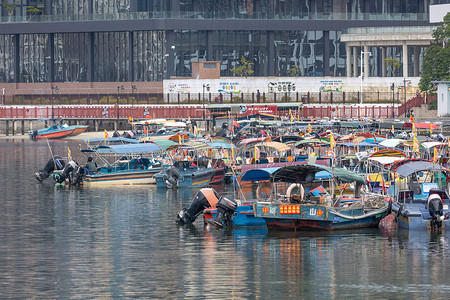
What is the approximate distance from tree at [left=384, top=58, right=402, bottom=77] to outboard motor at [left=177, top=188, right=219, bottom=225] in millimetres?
110392

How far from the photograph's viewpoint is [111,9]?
177500mm

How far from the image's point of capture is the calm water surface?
140 ft

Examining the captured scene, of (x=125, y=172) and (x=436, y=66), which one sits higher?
(x=436, y=66)

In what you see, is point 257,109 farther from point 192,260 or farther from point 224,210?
point 192,260

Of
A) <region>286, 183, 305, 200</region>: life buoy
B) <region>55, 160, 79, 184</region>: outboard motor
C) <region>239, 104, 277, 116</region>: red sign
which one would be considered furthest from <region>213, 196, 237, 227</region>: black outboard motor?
<region>239, 104, 277, 116</region>: red sign

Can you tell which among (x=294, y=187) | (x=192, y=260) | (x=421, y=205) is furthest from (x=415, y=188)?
(x=192, y=260)

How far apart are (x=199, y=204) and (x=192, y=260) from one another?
11.3 metres

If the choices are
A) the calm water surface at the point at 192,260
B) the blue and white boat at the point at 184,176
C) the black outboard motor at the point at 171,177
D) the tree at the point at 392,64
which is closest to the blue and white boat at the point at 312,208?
the calm water surface at the point at 192,260

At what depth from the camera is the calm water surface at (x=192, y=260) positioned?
A: 42688 millimetres

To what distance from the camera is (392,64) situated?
584ft

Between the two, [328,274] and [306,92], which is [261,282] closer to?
[328,274]

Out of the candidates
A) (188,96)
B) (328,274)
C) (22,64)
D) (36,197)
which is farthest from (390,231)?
(22,64)

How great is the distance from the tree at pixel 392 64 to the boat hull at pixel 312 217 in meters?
112

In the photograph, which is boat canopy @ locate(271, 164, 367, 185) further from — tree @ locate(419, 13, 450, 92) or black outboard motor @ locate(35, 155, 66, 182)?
tree @ locate(419, 13, 450, 92)
